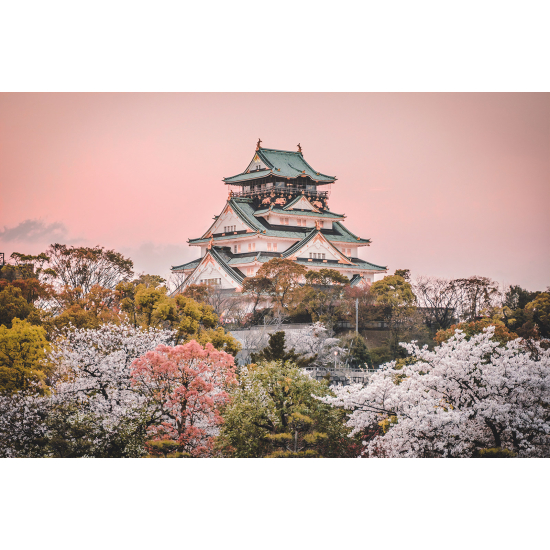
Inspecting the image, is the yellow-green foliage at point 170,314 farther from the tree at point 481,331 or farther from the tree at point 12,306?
the tree at point 481,331

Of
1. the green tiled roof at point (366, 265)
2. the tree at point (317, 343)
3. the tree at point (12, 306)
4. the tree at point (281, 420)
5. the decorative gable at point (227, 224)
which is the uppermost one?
the decorative gable at point (227, 224)

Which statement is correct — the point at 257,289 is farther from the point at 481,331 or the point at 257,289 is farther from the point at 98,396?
the point at 98,396

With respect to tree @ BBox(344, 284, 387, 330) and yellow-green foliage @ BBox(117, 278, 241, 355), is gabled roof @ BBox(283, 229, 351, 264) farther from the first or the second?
yellow-green foliage @ BBox(117, 278, 241, 355)

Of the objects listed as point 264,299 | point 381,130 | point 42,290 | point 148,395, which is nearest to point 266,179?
point 264,299

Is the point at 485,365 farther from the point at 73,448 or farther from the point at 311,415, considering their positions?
the point at 73,448

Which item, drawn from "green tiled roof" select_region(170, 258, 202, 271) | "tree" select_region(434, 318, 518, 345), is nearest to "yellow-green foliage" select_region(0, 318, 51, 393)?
"green tiled roof" select_region(170, 258, 202, 271)

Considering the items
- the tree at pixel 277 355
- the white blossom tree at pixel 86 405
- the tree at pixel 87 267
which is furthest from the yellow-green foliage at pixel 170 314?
the tree at pixel 277 355
